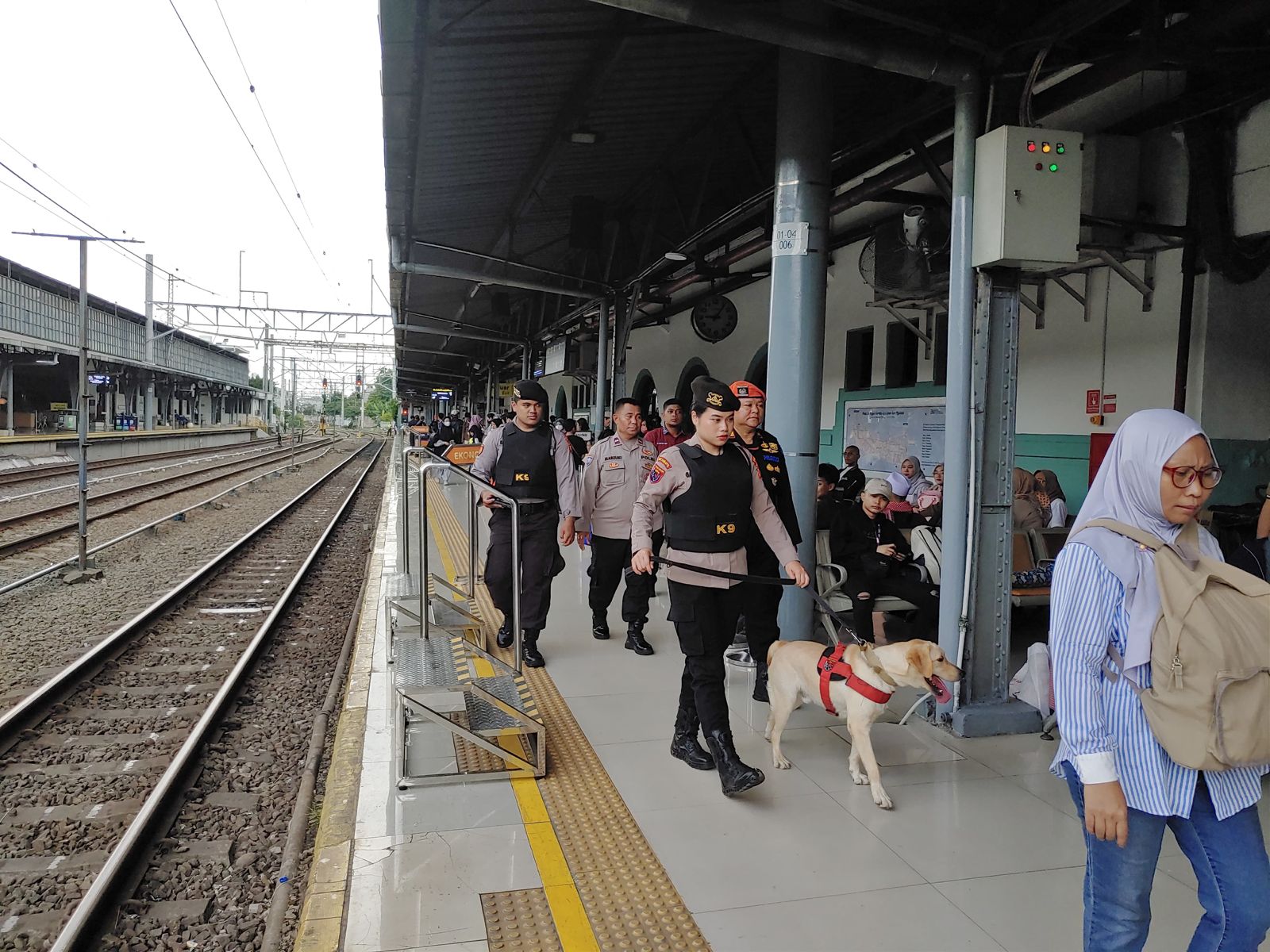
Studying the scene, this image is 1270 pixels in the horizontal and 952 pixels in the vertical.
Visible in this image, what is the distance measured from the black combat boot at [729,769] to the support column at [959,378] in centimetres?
156

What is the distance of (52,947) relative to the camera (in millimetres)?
3184

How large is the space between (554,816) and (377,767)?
1.06 metres

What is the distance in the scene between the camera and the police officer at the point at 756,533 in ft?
16.2

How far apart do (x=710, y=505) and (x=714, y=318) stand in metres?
10.9

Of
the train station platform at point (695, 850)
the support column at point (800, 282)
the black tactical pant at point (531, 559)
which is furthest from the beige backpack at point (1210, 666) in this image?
the black tactical pant at point (531, 559)

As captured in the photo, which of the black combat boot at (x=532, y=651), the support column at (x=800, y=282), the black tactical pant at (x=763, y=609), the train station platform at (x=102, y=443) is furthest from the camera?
the train station platform at (x=102, y=443)

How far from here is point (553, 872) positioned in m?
3.37

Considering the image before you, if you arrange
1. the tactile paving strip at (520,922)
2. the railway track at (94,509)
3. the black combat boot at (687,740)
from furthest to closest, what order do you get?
1. the railway track at (94,509)
2. the black combat boot at (687,740)
3. the tactile paving strip at (520,922)

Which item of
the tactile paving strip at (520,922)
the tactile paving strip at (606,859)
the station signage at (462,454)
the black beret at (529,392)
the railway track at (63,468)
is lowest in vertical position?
the tactile paving strip at (520,922)

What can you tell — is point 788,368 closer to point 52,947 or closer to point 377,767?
point 377,767

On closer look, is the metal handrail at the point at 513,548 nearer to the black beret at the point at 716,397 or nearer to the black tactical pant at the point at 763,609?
the black beret at the point at 716,397

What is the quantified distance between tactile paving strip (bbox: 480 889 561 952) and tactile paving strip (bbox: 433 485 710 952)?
0.07 meters

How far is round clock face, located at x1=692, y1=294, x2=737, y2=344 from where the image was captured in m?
14.5

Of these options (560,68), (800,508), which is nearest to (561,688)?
(800,508)
